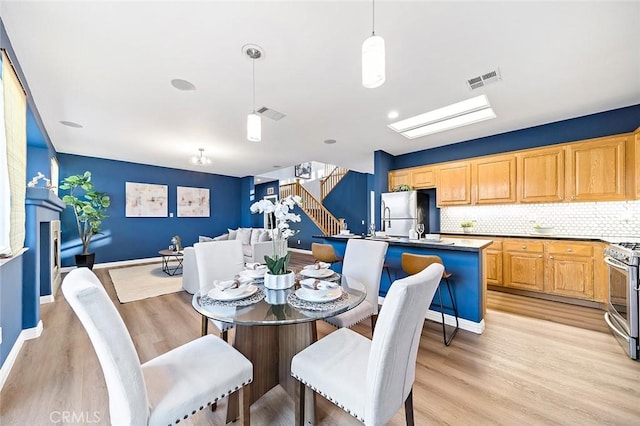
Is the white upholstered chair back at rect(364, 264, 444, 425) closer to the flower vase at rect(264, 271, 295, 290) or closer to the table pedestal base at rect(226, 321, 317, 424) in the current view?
the table pedestal base at rect(226, 321, 317, 424)

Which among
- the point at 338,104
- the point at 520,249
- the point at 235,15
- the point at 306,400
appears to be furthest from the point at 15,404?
the point at 520,249

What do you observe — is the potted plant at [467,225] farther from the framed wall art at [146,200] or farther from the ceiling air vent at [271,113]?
the framed wall art at [146,200]

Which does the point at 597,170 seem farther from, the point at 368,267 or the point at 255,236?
the point at 255,236

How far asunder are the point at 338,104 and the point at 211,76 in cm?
142

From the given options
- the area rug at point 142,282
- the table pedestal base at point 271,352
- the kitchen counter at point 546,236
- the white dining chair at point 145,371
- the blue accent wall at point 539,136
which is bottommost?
the area rug at point 142,282

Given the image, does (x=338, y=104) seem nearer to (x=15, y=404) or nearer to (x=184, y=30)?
(x=184, y=30)

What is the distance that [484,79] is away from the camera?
8.15ft

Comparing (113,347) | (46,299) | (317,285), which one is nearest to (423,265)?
(317,285)

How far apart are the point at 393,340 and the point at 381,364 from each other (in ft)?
0.36

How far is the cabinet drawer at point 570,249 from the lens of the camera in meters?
3.23

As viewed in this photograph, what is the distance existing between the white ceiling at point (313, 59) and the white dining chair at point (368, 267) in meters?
1.66

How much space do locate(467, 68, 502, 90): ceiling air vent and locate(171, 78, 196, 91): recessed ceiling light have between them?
2.87 meters

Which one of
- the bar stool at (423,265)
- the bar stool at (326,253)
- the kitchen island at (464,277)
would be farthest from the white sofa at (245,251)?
the kitchen island at (464,277)

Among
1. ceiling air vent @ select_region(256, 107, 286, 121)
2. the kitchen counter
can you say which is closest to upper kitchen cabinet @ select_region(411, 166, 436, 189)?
the kitchen counter
